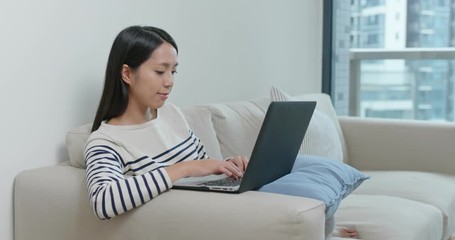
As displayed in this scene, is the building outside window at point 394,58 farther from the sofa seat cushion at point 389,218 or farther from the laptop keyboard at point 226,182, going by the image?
the laptop keyboard at point 226,182

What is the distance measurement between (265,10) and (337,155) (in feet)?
2.98

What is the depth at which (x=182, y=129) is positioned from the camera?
2039 millimetres

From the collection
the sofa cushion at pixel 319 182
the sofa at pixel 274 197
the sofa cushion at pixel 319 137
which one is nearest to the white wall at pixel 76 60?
the sofa at pixel 274 197

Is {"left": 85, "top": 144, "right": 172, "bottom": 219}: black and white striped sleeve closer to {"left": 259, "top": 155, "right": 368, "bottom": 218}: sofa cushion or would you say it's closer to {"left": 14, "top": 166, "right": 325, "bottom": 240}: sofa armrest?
{"left": 14, "top": 166, "right": 325, "bottom": 240}: sofa armrest

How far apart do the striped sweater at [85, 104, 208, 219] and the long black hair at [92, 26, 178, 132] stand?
0.06m

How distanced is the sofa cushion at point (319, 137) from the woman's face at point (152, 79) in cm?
96

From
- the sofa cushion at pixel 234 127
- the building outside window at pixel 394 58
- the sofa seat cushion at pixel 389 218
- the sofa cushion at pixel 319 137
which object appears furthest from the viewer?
the building outside window at pixel 394 58

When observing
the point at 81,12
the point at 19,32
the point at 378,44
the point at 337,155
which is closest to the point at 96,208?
the point at 19,32

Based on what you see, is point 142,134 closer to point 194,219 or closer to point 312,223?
point 194,219

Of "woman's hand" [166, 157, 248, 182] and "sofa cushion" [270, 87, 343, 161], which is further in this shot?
"sofa cushion" [270, 87, 343, 161]

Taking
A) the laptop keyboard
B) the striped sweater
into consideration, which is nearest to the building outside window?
the striped sweater

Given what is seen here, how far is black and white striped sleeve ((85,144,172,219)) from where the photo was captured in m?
1.56

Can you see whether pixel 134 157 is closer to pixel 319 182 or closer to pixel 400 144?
pixel 319 182

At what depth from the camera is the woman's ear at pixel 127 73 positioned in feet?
6.16
